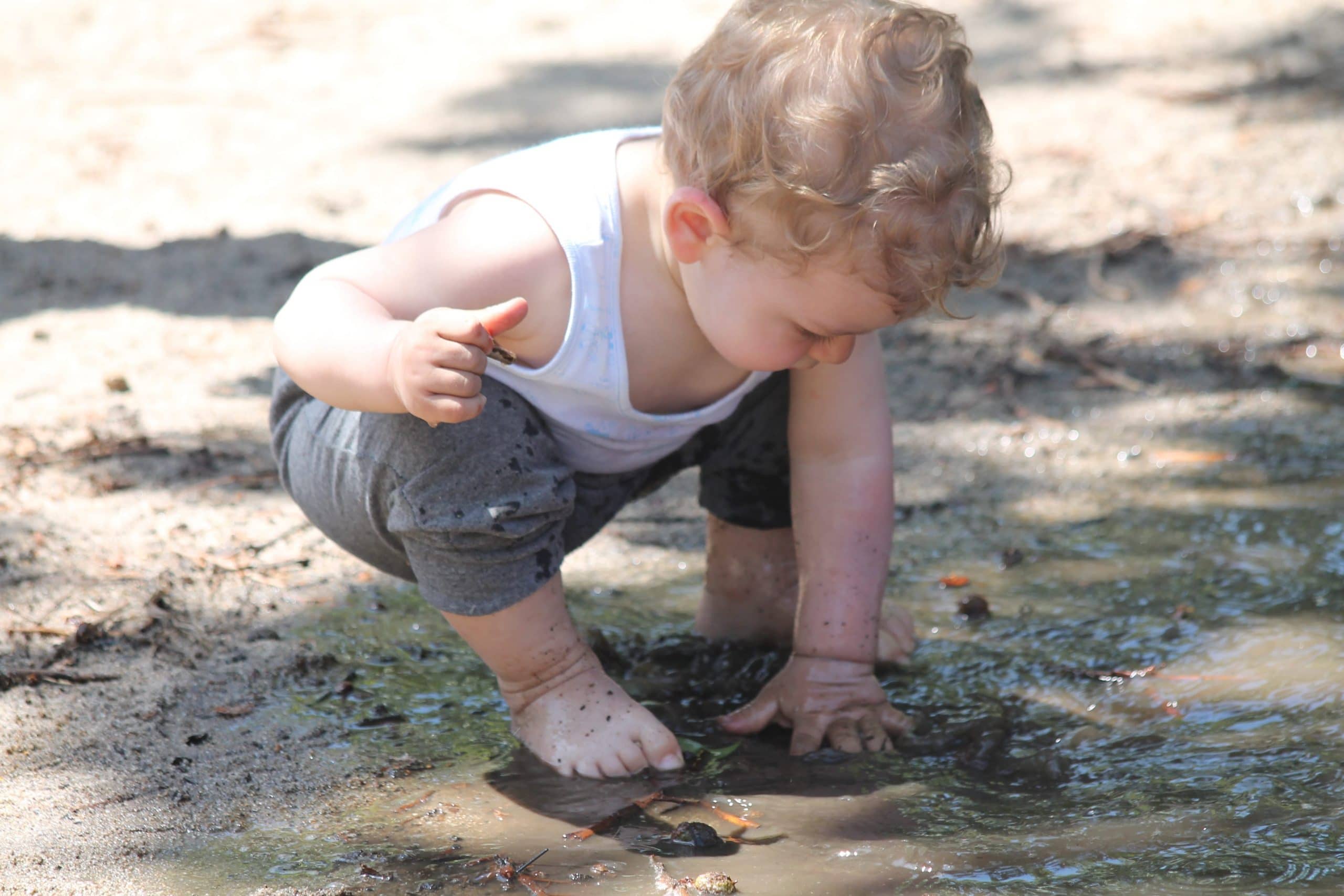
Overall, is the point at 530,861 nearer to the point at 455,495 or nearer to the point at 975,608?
the point at 455,495

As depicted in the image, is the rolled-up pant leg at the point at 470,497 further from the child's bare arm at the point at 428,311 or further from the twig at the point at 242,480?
the twig at the point at 242,480

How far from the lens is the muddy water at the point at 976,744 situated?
1.56 m

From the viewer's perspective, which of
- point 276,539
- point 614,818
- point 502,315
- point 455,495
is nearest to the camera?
point 502,315

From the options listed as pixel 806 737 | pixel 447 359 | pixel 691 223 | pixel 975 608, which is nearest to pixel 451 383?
pixel 447 359

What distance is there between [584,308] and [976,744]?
794 millimetres

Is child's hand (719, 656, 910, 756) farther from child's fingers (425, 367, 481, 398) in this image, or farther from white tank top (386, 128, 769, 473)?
child's fingers (425, 367, 481, 398)

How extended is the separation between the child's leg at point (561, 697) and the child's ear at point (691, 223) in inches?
19.3

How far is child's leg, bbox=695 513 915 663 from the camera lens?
7.45 ft

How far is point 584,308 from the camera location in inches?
74.4

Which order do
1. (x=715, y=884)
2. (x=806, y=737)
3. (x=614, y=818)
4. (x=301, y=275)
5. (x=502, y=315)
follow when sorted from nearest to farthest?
(x=715, y=884), (x=502, y=315), (x=614, y=818), (x=806, y=737), (x=301, y=275)

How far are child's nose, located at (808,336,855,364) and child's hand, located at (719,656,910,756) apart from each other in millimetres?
459

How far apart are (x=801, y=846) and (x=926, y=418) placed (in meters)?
1.59

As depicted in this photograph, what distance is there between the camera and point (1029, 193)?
13.8ft

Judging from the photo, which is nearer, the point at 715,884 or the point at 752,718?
the point at 715,884
